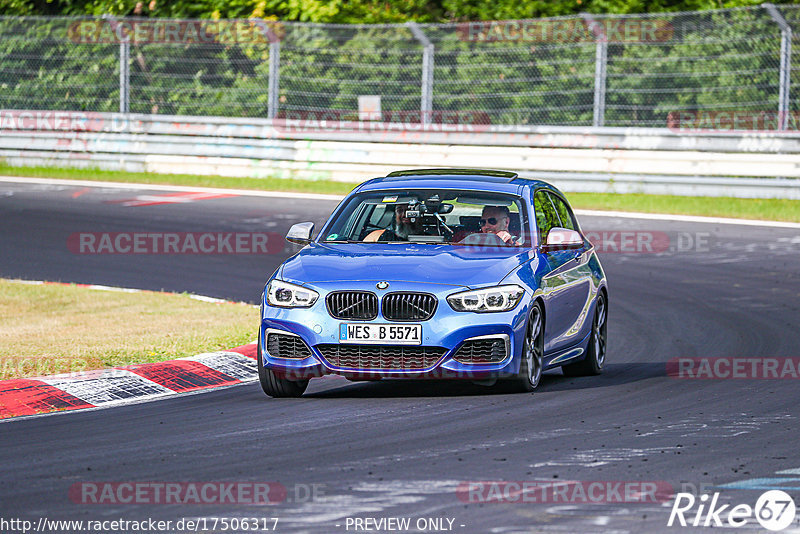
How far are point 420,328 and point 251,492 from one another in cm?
278

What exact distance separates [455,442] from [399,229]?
2.90 m

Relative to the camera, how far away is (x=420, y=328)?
29.8 ft

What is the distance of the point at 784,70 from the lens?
22.0 metres

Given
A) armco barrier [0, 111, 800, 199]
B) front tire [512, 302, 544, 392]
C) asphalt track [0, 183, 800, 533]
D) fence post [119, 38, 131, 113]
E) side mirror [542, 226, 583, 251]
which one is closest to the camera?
asphalt track [0, 183, 800, 533]

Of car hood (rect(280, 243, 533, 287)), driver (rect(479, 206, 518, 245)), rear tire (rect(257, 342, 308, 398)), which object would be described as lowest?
rear tire (rect(257, 342, 308, 398))

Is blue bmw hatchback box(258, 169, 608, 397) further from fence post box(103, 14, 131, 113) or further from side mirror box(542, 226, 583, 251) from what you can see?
fence post box(103, 14, 131, 113)

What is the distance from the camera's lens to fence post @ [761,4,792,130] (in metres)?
22.0

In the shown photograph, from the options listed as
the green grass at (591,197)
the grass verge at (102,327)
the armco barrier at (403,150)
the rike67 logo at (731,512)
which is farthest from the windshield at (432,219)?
the armco barrier at (403,150)

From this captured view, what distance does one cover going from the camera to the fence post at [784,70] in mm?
22047

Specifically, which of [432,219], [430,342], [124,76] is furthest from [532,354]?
[124,76]

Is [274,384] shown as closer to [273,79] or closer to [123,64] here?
[273,79]

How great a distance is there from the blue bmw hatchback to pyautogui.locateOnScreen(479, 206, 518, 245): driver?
10 mm

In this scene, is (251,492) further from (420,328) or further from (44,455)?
(420,328)

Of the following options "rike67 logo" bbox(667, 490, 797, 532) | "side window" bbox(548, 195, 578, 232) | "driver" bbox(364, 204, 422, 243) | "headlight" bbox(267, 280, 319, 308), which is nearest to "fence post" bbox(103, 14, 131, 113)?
"side window" bbox(548, 195, 578, 232)
